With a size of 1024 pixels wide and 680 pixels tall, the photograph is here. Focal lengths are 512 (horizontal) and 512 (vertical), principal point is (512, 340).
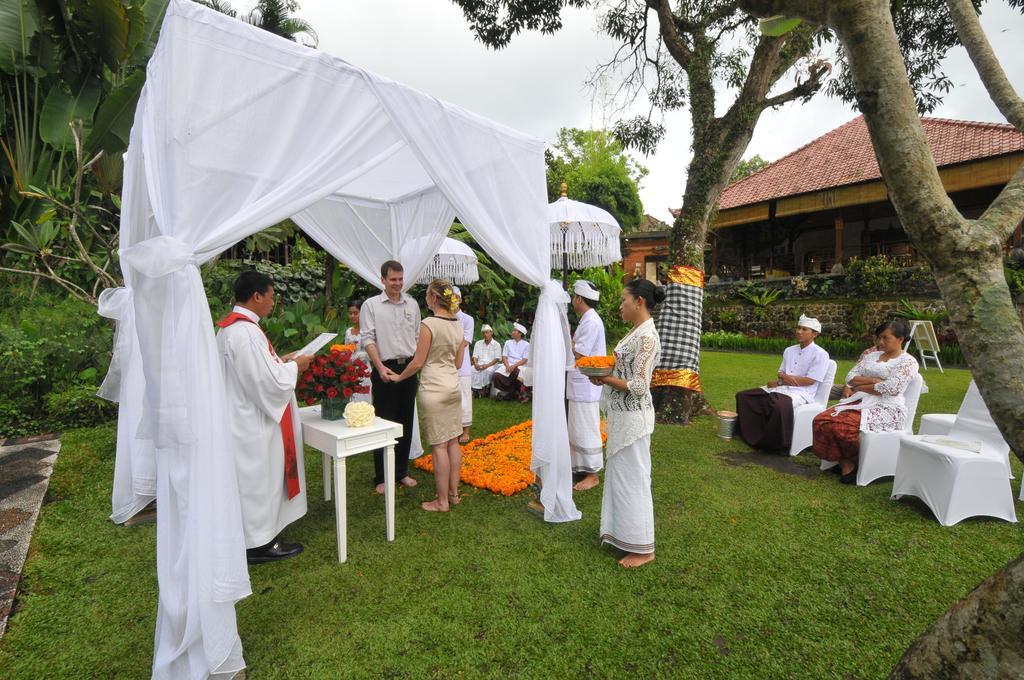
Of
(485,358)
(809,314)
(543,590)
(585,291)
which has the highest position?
(585,291)

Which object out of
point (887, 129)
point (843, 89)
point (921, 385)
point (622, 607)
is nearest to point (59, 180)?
point (622, 607)

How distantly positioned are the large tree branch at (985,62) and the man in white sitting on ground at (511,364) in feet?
22.0

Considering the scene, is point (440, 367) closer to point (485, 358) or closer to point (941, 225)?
point (941, 225)

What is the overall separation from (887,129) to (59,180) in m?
10.4

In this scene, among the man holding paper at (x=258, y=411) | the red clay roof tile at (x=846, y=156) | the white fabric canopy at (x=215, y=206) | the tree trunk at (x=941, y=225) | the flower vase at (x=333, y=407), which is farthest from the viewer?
the red clay roof tile at (x=846, y=156)

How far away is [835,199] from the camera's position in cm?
1458

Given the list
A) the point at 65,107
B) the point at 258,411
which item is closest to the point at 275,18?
the point at 65,107

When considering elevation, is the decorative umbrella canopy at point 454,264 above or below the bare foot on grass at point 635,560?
above

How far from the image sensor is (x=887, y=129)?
125 cm

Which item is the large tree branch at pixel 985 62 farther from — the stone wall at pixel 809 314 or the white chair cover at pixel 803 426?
the stone wall at pixel 809 314

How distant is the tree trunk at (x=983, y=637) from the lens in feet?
4.21

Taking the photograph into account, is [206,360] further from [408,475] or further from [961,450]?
[961,450]

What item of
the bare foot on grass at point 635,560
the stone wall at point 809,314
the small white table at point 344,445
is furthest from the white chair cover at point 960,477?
the stone wall at point 809,314

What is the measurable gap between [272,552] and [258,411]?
996 mm
